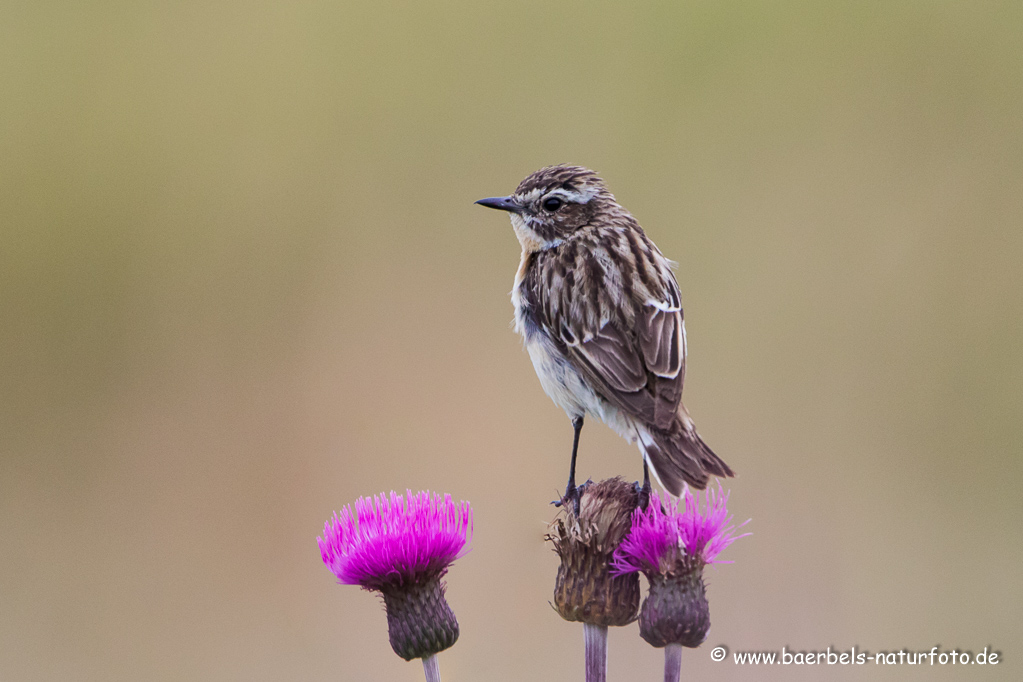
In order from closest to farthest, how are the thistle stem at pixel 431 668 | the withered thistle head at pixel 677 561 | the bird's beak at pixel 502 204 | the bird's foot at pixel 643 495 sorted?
the withered thistle head at pixel 677 561 → the thistle stem at pixel 431 668 → the bird's foot at pixel 643 495 → the bird's beak at pixel 502 204

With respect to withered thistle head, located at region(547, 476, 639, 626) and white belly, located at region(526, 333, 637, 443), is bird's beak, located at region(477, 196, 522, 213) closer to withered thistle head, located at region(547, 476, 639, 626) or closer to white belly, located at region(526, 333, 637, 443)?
white belly, located at region(526, 333, 637, 443)

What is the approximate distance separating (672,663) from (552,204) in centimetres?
215

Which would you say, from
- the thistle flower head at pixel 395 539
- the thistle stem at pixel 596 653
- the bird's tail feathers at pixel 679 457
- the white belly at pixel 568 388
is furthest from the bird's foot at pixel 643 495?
the thistle flower head at pixel 395 539

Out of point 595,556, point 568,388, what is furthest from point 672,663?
point 568,388

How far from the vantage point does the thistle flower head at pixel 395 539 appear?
304 cm

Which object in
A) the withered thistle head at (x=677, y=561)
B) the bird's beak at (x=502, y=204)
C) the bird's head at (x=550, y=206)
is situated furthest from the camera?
the bird's head at (x=550, y=206)

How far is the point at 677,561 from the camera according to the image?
2.90 m

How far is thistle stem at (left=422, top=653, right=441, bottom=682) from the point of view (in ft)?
9.75

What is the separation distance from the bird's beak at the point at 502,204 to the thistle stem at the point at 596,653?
1.81 m

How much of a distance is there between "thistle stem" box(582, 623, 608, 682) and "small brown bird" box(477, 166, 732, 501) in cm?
51

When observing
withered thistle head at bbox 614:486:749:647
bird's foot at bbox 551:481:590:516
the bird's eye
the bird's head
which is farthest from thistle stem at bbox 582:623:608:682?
the bird's eye

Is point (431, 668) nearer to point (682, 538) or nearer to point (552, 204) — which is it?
point (682, 538)

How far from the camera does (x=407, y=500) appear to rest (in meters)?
3.09

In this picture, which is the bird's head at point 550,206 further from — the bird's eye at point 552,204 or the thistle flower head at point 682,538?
the thistle flower head at point 682,538
